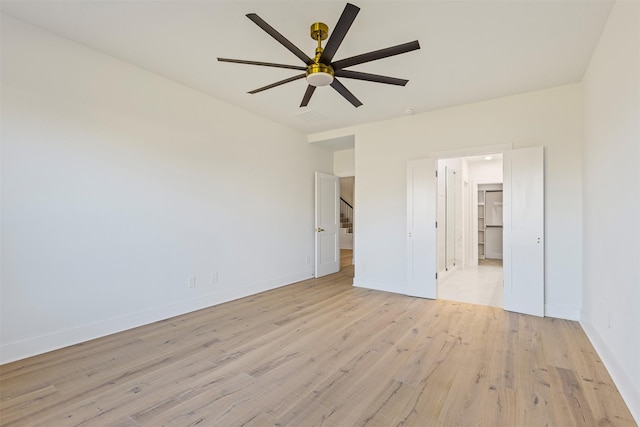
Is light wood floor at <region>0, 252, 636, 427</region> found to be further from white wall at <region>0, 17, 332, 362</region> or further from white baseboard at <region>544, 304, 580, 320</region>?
white wall at <region>0, 17, 332, 362</region>

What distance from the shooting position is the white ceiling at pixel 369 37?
7.45 feet

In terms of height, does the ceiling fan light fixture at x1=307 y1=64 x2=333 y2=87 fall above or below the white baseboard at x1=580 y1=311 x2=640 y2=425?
above

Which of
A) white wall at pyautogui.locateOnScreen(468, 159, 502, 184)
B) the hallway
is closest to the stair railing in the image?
white wall at pyautogui.locateOnScreen(468, 159, 502, 184)

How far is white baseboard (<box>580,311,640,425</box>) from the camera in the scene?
5.92ft

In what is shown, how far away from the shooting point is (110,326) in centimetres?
303

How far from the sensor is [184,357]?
2.59m

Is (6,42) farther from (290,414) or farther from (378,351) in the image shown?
(378,351)

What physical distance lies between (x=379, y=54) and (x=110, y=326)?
12.0 ft

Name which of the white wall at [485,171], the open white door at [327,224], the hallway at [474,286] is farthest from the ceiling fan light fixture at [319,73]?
the white wall at [485,171]

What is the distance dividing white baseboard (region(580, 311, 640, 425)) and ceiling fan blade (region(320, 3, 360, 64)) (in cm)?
288

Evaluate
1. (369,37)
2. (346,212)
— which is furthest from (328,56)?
(346,212)

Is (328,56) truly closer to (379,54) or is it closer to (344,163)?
(379,54)

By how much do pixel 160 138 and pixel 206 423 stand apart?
3.04 m

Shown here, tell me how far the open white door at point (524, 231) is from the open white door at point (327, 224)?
3.24m
